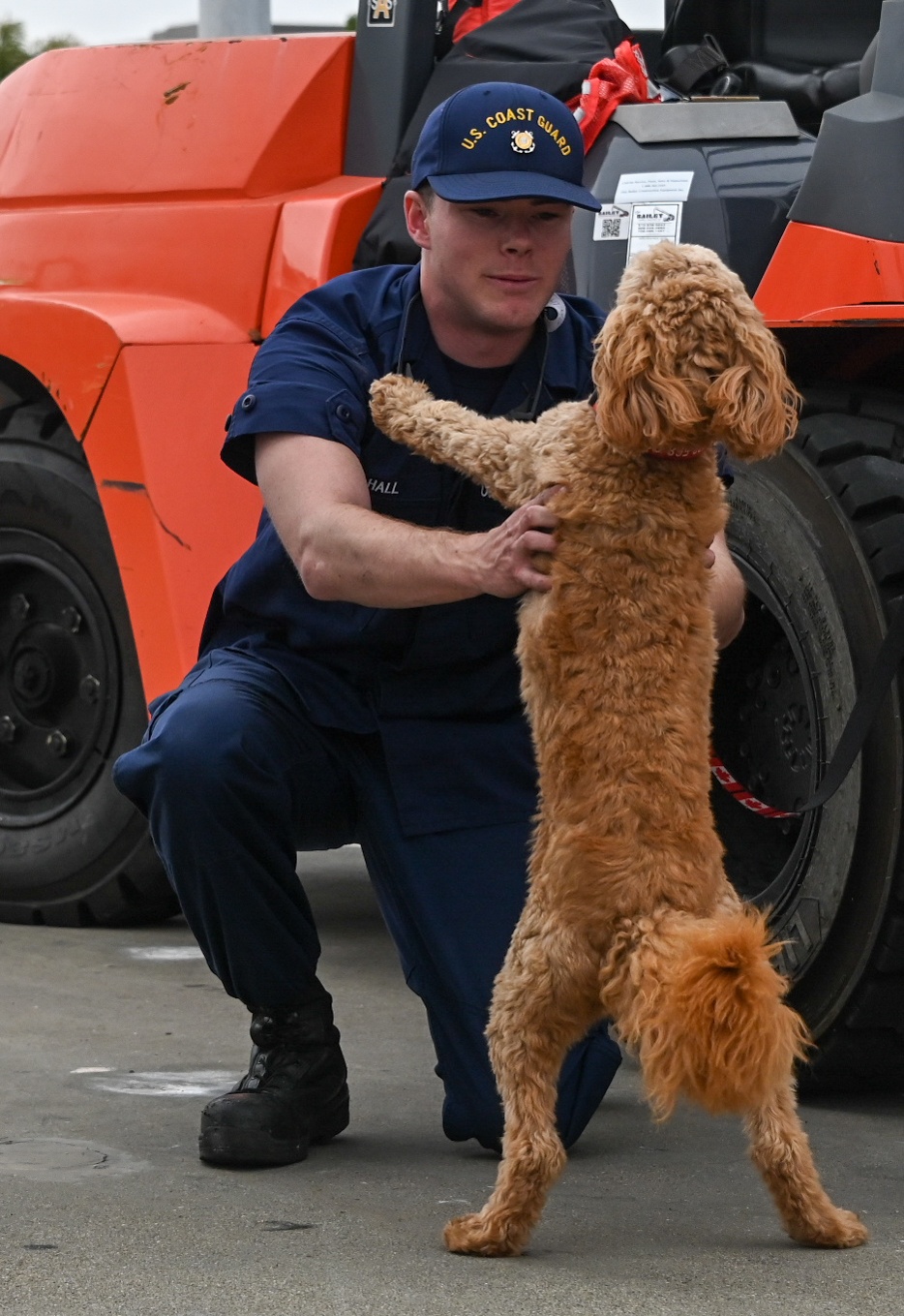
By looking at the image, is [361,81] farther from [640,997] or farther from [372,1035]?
[640,997]

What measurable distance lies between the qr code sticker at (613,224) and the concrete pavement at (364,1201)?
1.49 metres

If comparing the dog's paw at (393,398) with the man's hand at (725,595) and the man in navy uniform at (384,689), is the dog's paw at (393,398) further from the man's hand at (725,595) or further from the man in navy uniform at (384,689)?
the man's hand at (725,595)

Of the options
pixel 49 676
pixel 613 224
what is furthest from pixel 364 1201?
pixel 49 676

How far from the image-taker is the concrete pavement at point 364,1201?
7.95 feet

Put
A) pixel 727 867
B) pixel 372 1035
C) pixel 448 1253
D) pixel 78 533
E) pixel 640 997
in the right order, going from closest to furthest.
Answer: pixel 640 997
pixel 448 1253
pixel 727 867
pixel 372 1035
pixel 78 533

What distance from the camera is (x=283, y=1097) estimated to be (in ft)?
9.90

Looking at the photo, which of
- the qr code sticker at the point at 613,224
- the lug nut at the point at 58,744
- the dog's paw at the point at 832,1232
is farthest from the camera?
the lug nut at the point at 58,744

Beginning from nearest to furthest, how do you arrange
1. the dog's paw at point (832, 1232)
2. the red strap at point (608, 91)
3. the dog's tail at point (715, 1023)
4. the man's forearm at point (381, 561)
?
the dog's tail at point (715, 1023) → the dog's paw at point (832, 1232) → the man's forearm at point (381, 561) → the red strap at point (608, 91)

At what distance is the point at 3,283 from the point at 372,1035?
195cm

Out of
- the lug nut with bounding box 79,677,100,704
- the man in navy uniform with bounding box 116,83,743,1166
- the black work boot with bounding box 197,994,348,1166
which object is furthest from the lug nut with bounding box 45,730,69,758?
the black work boot with bounding box 197,994,348,1166

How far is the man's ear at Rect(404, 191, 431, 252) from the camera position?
3.10 m

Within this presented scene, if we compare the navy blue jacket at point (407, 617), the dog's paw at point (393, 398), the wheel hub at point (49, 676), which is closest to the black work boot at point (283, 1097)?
the navy blue jacket at point (407, 617)

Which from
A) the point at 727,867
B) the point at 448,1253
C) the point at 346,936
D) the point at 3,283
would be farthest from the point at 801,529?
the point at 3,283

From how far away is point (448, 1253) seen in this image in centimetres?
256
